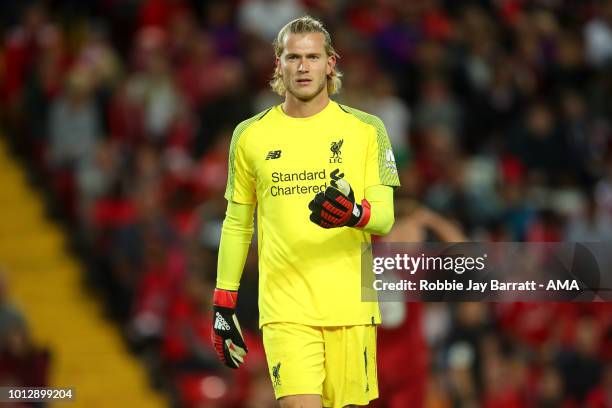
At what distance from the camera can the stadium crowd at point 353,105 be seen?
10.3 meters

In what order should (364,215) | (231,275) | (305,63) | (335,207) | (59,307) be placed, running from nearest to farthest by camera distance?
1. (335,207)
2. (364,215)
3. (305,63)
4. (231,275)
5. (59,307)

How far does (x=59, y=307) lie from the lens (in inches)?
472

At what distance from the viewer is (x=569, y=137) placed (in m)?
12.8

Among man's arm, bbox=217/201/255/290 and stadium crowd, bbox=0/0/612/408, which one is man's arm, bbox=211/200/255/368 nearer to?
man's arm, bbox=217/201/255/290

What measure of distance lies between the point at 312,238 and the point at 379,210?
0.34 meters

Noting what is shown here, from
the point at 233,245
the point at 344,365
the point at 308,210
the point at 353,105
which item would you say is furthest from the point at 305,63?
the point at 353,105

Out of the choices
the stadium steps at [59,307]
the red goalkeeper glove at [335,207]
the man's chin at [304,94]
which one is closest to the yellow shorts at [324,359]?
the red goalkeeper glove at [335,207]

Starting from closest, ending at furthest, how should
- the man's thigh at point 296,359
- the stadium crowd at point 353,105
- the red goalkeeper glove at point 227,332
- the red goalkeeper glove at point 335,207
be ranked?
the red goalkeeper glove at point 335,207 → the man's thigh at point 296,359 → the red goalkeeper glove at point 227,332 → the stadium crowd at point 353,105

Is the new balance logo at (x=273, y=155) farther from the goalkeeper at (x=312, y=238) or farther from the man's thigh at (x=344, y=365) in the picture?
the man's thigh at (x=344, y=365)

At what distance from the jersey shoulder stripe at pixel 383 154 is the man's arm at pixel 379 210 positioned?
5cm

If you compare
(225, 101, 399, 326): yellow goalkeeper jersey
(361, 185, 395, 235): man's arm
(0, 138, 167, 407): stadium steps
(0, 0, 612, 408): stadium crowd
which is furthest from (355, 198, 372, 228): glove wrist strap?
(0, 138, 167, 407): stadium steps

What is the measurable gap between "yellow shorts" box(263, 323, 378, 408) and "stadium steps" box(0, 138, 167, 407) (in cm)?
414

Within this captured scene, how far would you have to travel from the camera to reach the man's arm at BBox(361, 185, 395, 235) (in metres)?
5.66

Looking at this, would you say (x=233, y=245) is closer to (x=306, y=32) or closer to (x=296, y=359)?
(x=296, y=359)
